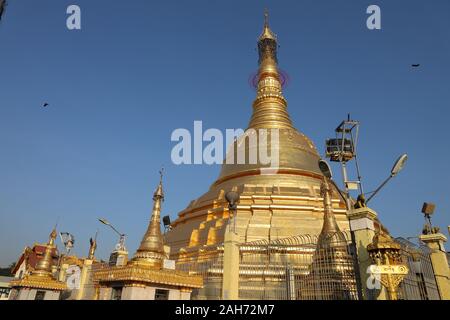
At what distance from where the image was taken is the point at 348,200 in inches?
328

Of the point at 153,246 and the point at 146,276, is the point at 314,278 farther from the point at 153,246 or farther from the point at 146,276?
the point at 153,246

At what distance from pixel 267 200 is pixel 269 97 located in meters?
13.4

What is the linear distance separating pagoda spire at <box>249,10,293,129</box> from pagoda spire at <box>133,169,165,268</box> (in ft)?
59.9

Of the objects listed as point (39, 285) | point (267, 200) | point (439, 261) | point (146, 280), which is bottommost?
point (146, 280)

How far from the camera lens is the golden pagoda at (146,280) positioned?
392 inches

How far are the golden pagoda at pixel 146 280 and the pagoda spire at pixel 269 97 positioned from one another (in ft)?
66.1

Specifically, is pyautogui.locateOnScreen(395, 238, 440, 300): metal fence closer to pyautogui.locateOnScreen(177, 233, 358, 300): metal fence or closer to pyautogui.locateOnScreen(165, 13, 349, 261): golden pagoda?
pyautogui.locateOnScreen(177, 233, 358, 300): metal fence

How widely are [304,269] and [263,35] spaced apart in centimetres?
3477

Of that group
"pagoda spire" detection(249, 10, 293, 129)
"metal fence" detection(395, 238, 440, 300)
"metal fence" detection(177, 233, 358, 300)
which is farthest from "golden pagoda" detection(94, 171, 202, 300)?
"pagoda spire" detection(249, 10, 293, 129)

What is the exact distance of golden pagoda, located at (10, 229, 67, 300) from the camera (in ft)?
54.4

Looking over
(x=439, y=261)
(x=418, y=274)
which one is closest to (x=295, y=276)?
(x=418, y=274)

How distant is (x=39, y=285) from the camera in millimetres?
16750

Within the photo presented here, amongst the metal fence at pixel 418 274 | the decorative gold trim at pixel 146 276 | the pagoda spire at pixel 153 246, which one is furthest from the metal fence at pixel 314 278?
the pagoda spire at pixel 153 246
